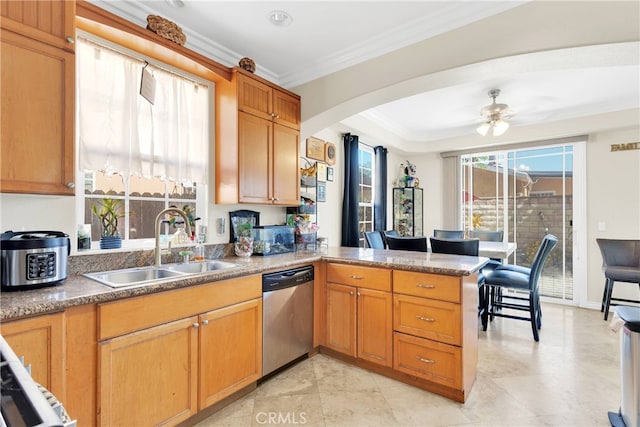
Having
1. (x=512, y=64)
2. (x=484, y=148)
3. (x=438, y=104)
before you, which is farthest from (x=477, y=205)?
(x=512, y=64)

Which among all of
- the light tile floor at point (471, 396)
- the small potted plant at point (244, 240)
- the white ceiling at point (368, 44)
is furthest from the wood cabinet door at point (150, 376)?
the white ceiling at point (368, 44)

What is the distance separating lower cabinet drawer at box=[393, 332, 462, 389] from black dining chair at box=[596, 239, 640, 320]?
2.96 m

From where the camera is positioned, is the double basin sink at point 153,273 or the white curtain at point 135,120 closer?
the double basin sink at point 153,273

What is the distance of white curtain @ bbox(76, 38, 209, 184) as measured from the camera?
1.95 meters

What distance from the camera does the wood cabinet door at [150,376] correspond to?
1437mm

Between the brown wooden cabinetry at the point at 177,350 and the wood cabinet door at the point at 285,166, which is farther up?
the wood cabinet door at the point at 285,166

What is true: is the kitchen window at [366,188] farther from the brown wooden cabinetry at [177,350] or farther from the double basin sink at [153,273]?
the brown wooden cabinetry at [177,350]

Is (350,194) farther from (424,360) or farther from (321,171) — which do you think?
(424,360)

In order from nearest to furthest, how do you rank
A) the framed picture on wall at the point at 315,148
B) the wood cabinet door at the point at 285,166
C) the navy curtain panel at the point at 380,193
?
the wood cabinet door at the point at 285,166, the framed picture on wall at the point at 315,148, the navy curtain panel at the point at 380,193

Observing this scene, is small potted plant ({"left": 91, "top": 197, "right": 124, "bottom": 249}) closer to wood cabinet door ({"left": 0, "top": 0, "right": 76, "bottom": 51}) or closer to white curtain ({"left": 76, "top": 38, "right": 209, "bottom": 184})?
white curtain ({"left": 76, "top": 38, "right": 209, "bottom": 184})

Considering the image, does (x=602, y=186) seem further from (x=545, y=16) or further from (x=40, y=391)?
(x=40, y=391)

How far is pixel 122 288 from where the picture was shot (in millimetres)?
1488

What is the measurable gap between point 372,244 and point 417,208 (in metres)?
1.90

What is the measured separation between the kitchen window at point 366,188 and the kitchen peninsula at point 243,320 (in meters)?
2.16
